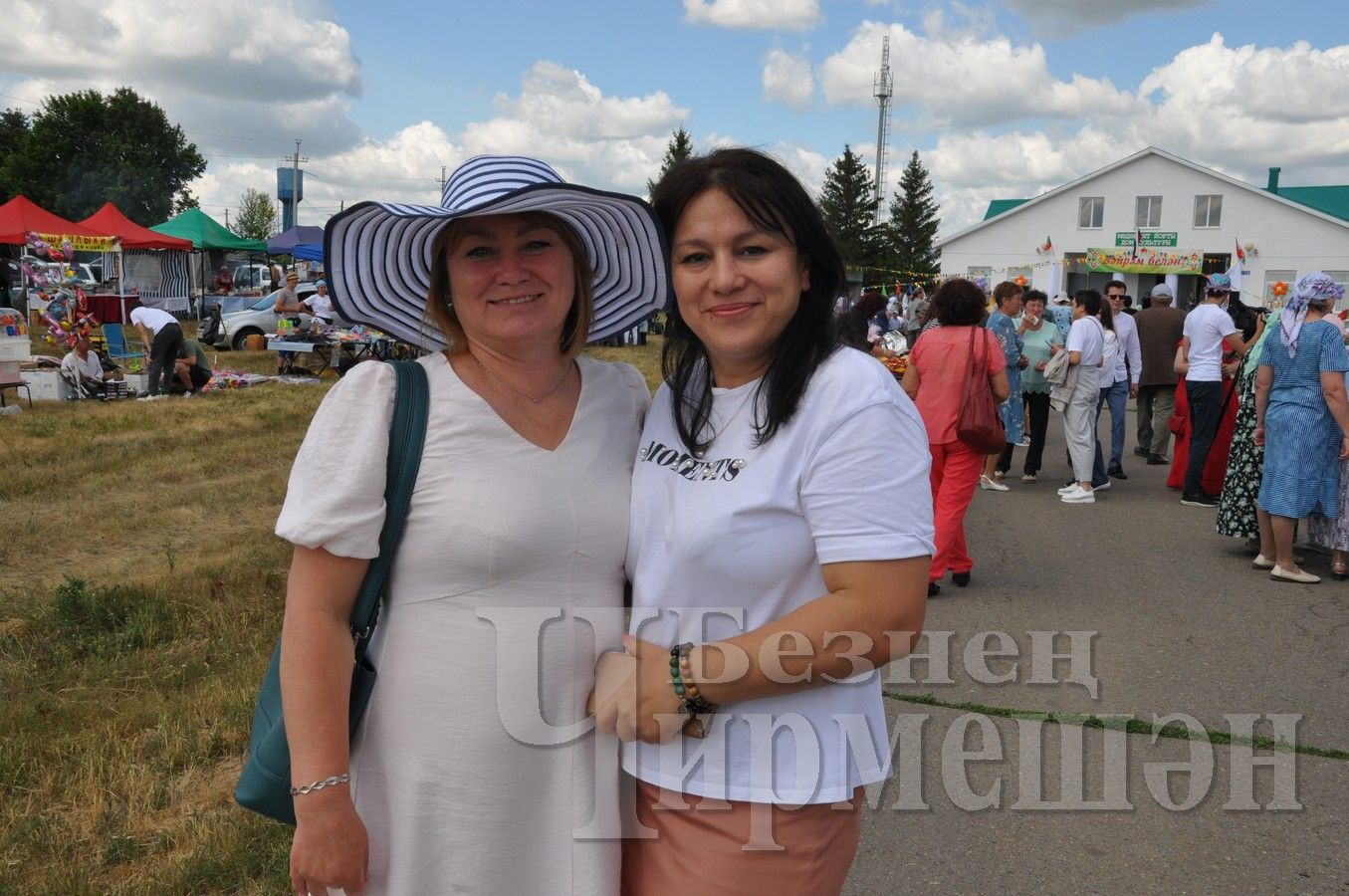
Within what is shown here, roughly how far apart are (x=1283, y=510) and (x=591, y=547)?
601cm

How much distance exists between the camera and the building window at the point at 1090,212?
49.0 metres

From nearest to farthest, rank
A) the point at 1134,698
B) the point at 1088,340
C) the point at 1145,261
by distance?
the point at 1134,698 → the point at 1088,340 → the point at 1145,261

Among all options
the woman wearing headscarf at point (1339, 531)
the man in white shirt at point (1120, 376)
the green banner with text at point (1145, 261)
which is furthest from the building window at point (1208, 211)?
the woman wearing headscarf at point (1339, 531)

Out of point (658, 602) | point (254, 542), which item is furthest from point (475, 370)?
point (254, 542)

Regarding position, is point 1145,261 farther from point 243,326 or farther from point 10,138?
point 10,138

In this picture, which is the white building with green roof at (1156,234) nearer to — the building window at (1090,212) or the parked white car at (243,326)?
the building window at (1090,212)

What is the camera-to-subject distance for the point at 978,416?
605 cm

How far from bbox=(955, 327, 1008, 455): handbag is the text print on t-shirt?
452 cm

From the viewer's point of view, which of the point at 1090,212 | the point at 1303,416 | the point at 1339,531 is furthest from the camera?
the point at 1090,212

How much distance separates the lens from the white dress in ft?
5.61

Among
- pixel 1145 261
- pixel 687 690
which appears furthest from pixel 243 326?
pixel 1145 261

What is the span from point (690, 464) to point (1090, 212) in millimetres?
52618

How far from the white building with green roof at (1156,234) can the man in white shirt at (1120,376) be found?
34.6 m

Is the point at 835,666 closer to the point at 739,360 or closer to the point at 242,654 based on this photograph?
the point at 739,360
